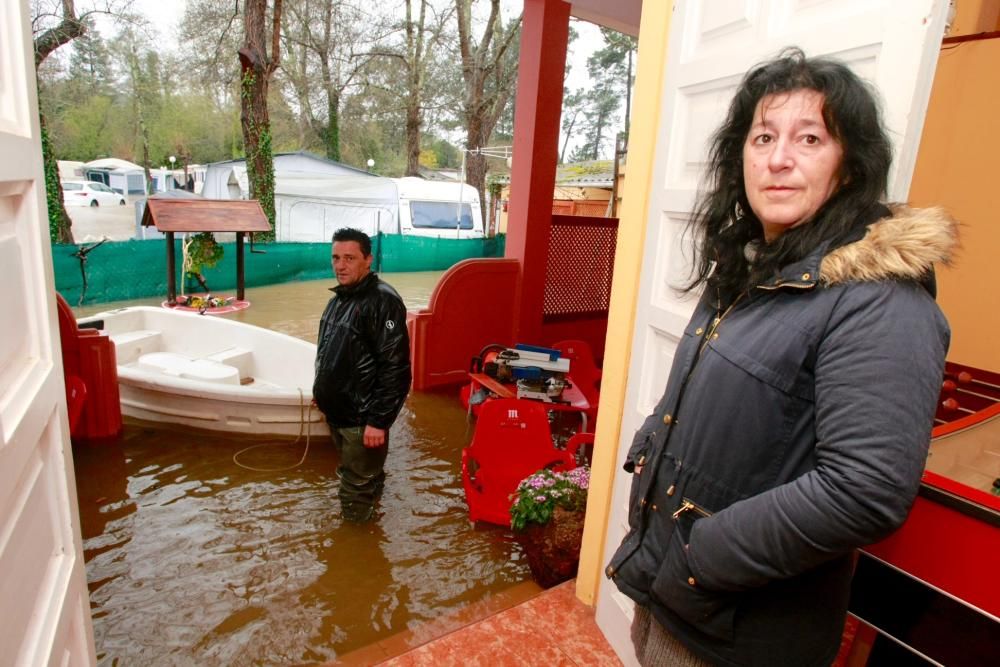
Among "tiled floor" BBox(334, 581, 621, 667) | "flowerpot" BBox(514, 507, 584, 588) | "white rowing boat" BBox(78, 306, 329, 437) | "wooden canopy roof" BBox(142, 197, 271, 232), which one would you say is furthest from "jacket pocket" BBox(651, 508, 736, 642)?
"wooden canopy roof" BBox(142, 197, 271, 232)

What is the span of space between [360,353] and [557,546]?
4.89ft

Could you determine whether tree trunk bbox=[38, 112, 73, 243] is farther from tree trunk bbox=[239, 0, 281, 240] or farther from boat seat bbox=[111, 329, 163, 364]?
boat seat bbox=[111, 329, 163, 364]

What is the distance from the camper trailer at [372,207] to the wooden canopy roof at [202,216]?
7089mm

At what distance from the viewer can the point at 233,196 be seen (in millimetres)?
16062

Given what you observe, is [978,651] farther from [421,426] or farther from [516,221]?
[516,221]

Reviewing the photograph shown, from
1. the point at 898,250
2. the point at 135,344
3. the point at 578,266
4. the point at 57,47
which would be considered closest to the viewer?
the point at 898,250

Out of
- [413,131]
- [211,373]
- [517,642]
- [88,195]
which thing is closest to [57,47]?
[88,195]

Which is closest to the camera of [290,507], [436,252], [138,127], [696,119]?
[696,119]

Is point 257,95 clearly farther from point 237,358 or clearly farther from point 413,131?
point 413,131

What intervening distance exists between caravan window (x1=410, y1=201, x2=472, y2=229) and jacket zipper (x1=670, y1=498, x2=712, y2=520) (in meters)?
17.5

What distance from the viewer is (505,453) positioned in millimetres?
3562

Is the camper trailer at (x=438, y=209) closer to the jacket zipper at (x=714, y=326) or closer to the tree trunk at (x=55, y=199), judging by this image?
the tree trunk at (x=55, y=199)

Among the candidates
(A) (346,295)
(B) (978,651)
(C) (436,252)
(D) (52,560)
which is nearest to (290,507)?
(A) (346,295)

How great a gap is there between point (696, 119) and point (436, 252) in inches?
573
